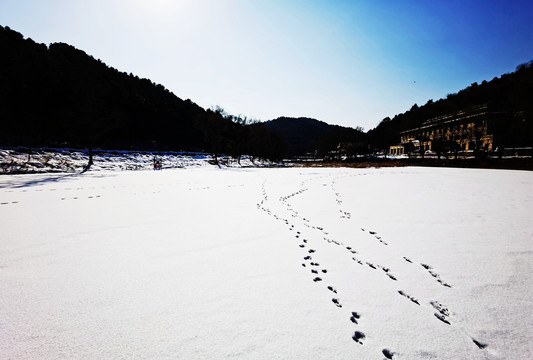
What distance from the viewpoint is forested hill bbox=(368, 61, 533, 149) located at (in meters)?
25.9

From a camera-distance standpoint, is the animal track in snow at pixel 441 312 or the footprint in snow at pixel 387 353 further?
the animal track in snow at pixel 441 312

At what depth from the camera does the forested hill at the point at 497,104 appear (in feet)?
85.0

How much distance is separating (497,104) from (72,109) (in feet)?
216

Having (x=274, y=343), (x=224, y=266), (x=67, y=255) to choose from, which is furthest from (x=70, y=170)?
(x=274, y=343)

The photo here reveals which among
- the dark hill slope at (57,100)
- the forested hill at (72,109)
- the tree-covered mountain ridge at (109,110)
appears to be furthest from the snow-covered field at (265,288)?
the tree-covered mountain ridge at (109,110)

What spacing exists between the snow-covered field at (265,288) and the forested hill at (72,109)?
83.6ft

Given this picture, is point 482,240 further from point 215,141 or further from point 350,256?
point 215,141

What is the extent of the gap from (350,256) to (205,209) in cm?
381

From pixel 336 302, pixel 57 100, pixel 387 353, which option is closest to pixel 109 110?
pixel 57 100

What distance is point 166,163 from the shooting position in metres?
30.4

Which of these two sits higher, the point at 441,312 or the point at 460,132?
the point at 460,132

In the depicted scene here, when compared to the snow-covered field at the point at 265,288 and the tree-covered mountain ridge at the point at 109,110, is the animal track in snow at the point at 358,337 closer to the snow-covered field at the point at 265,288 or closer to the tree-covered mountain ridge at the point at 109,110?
the snow-covered field at the point at 265,288

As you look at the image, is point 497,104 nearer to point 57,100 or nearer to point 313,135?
point 57,100

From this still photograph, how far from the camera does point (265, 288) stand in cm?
236
